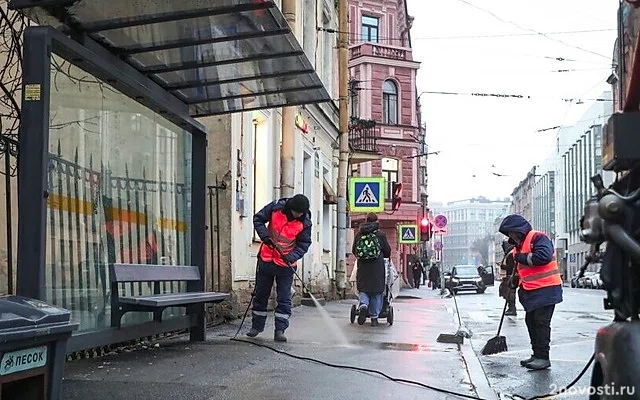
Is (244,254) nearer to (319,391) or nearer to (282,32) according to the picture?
(282,32)

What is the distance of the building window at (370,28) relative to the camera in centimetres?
4359

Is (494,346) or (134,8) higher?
(134,8)

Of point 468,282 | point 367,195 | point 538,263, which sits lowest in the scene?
point 468,282

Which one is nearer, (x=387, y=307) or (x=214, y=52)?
(x=214, y=52)

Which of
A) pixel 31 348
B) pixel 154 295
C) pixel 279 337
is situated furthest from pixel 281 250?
pixel 31 348

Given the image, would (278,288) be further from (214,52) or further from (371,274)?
(371,274)

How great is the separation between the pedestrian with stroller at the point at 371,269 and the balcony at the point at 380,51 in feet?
104

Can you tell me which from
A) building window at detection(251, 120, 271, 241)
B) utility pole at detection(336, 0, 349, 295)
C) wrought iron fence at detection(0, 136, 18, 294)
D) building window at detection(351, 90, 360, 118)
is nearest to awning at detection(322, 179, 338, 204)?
utility pole at detection(336, 0, 349, 295)

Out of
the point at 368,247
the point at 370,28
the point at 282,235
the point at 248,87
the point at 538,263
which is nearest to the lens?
the point at 538,263

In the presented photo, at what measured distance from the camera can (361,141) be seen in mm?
28500

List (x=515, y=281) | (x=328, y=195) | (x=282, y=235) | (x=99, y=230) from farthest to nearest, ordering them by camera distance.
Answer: (x=328, y=195), (x=282, y=235), (x=515, y=281), (x=99, y=230)

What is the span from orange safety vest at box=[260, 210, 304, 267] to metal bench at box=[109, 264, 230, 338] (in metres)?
0.75

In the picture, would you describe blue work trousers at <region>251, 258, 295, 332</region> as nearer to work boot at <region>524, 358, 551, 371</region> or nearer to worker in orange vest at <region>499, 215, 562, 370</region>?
worker in orange vest at <region>499, 215, 562, 370</region>

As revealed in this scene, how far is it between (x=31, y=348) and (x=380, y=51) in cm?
4152
